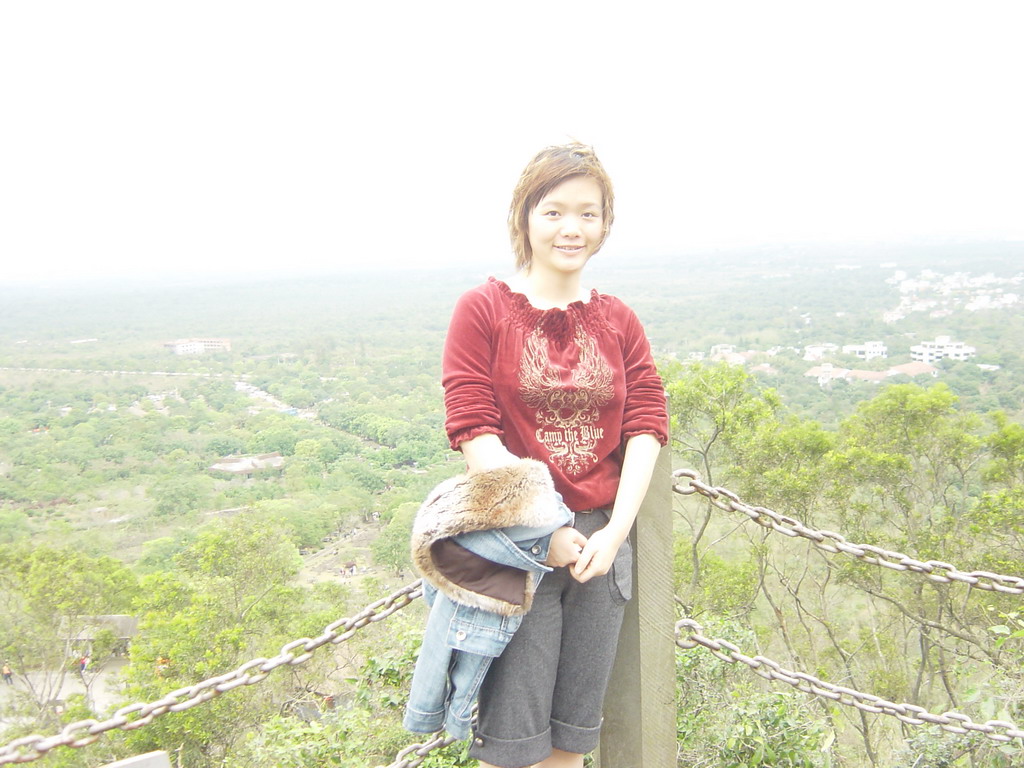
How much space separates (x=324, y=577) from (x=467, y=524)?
10.3 meters

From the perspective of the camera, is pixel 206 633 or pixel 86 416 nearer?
pixel 206 633

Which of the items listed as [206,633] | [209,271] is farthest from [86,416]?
[209,271]

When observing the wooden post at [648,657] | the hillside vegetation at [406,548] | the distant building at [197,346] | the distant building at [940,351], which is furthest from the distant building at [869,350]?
the distant building at [197,346]

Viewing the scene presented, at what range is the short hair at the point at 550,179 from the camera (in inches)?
56.0

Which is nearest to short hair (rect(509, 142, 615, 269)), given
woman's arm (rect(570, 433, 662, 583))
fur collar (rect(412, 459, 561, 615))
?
woman's arm (rect(570, 433, 662, 583))

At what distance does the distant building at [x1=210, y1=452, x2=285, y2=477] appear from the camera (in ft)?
59.8

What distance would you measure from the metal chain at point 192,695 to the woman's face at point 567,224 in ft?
2.47

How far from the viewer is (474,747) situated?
55.1 inches

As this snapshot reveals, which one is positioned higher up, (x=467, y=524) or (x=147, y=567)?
(x=467, y=524)

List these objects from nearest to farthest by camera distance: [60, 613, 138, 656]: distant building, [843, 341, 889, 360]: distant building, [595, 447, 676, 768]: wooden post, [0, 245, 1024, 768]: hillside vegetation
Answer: [595, 447, 676, 768]: wooden post, [0, 245, 1024, 768]: hillside vegetation, [60, 613, 138, 656]: distant building, [843, 341, 889, 360]: distant building

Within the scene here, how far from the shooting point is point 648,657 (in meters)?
1.62

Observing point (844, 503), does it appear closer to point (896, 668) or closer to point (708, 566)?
point (708, 566)

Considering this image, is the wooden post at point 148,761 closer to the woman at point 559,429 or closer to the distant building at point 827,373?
the woman at point 559,429

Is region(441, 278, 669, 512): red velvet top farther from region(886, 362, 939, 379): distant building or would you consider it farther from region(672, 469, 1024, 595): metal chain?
region(886, 362, 939, 379): distant building
